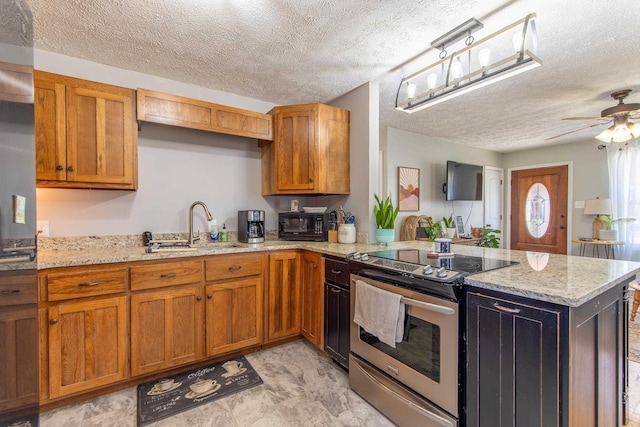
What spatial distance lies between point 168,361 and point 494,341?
2072 millimetres

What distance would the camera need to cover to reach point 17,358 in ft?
2.81

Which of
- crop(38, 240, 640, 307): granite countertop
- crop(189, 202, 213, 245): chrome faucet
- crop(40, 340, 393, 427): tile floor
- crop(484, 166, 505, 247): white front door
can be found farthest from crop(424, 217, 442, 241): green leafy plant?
crop(189, 202, 213, 245): chrome faucet

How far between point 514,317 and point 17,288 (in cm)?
175

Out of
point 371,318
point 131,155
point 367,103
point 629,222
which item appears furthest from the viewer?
point 629,222

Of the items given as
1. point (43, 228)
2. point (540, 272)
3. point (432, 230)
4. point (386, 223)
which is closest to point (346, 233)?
point (386, 223)

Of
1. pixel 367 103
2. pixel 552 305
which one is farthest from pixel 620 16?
pixel 552 305

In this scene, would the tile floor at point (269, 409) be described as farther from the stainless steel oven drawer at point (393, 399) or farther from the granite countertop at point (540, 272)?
the granite countertop at point (540, 272)

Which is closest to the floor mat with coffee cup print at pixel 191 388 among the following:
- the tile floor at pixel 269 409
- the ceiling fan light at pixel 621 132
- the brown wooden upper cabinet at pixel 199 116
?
the tile floor at pixel 269 409

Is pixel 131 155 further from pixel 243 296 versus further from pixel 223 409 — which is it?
pixel 223 409

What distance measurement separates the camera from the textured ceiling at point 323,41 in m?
1.72

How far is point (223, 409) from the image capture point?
1785 millimetres

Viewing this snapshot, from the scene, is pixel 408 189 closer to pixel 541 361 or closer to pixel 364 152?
pixel 364 152

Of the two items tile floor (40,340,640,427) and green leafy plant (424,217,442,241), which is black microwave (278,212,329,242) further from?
green leafy plant (424,217,442,241)

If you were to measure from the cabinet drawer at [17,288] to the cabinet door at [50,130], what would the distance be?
130 cm
